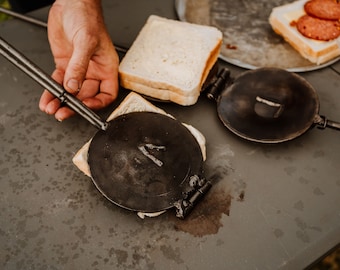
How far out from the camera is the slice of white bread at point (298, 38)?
164 cm

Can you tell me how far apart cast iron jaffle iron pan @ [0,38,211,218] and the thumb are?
0.03 meters

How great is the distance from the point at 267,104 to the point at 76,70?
70cm

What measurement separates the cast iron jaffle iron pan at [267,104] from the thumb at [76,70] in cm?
48

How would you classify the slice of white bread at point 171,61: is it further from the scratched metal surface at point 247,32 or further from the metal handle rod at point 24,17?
the metal handle rod at point 24,17

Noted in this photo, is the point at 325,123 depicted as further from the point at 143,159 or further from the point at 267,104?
the point at 143,159

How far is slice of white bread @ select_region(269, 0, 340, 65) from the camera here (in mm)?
1637

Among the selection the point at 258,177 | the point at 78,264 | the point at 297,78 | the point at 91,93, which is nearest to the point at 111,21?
the point at 91,93

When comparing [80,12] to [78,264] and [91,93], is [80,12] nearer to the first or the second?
[91,93]

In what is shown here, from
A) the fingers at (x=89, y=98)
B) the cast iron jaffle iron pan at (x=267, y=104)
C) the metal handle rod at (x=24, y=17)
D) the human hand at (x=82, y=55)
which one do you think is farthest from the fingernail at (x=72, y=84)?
the metal handle rod at (x=24, y=17)

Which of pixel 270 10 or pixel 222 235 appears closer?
pixel 222 235

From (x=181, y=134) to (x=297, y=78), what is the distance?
20.6 inches

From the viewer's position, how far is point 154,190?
4.03 ft

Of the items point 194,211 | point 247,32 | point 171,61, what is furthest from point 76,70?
point 247,32

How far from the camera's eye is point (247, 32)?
1.81 meters
